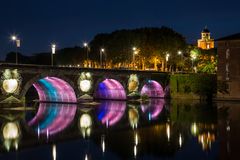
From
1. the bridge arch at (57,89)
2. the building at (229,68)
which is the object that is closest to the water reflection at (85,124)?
the bridge arch at (57,89)

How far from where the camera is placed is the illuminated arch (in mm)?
60562

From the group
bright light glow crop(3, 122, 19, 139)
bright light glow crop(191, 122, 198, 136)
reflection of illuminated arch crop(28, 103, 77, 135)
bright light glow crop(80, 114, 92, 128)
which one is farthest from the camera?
bright light glow crop(80, 114, 92, 128)

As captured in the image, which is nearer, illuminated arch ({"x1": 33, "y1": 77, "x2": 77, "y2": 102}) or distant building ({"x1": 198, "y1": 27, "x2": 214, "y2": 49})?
illuminated arch ({"x1": 33, "y1": 77, "x2": 77, "y2": 102})

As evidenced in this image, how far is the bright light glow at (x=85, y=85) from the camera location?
60947mm

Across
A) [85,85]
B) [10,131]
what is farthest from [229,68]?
[10,131]

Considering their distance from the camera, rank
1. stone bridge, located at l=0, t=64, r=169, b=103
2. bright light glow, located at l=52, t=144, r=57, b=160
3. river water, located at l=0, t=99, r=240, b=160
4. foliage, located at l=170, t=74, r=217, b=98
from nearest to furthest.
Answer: bright light glow, located at l=52, t=144, r=57, b=160 → river water, located at l=0, t=99, r=240, b=160 → stone bridge, located at l=0, t=64, r=169, b=103 → foliage, located at l=170, t=74, r=217, b=98

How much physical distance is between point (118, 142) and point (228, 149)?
7603 millimetres

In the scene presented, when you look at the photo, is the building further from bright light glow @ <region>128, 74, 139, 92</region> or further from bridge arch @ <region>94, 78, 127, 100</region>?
bridge arch @ <region>94, 78, 127, 100</region>

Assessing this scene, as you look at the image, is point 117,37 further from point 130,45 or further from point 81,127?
point 81,127

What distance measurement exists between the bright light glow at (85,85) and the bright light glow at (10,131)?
22.7 meters

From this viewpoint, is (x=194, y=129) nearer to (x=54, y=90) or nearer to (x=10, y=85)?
(x=10, y=85)

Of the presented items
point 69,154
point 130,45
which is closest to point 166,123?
point 69,154

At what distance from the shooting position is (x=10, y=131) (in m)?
34.2

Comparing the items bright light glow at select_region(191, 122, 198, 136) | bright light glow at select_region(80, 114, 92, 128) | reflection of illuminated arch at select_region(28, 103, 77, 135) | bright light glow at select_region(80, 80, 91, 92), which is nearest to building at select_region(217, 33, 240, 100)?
bright light glow at select_region(80, 80, 91, 92)
